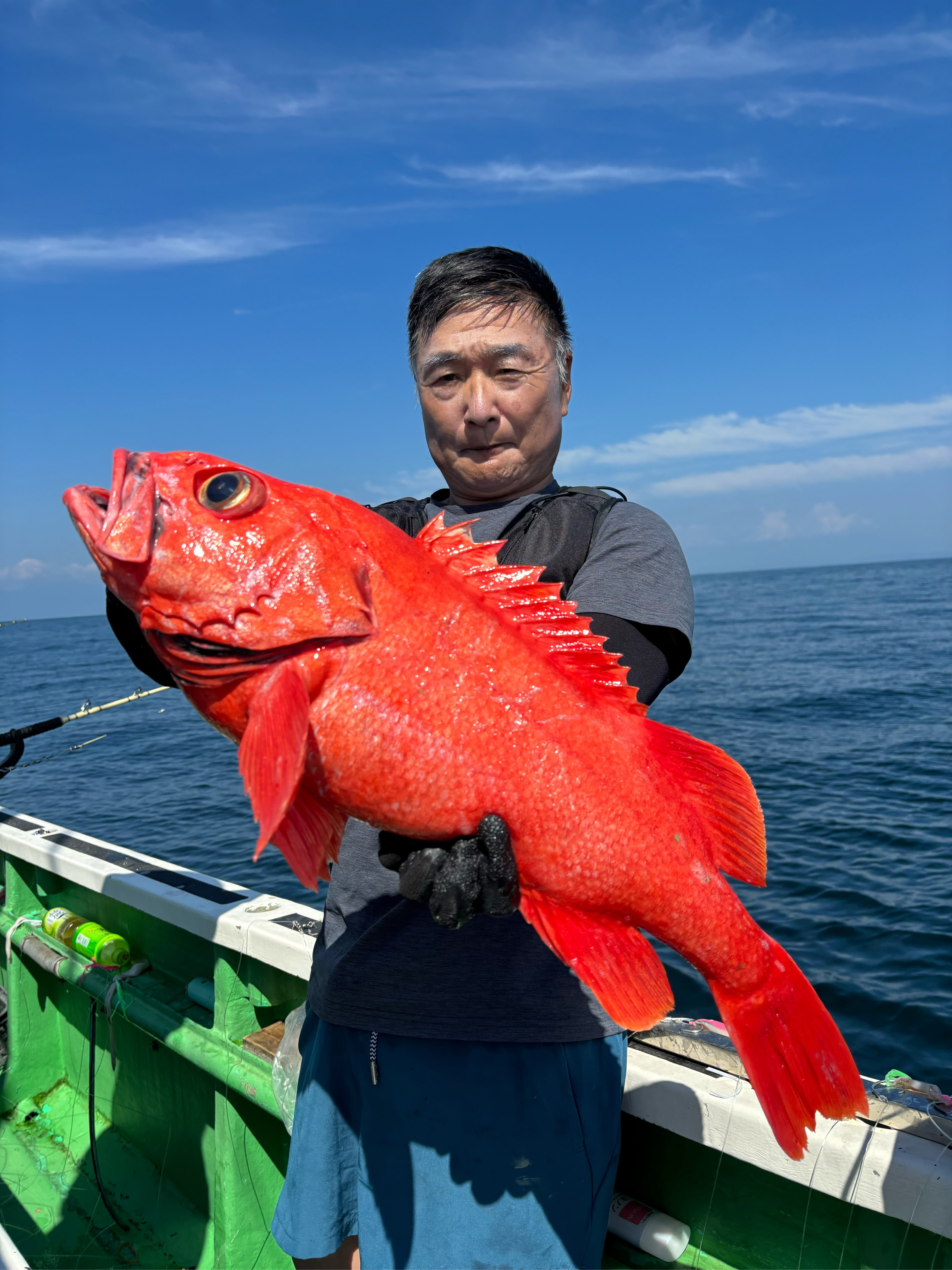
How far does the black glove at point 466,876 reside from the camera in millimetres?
1673

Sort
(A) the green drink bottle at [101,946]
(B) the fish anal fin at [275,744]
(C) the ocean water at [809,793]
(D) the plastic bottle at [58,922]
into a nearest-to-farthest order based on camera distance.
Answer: (B) the fish anal fin at [275,744]
(A) the green drink bottle at [101,946]
(D) the plastic bottle at [58,922]
(C) the ocean water at [809,793]

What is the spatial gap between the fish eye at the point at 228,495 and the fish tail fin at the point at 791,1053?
1489 mm

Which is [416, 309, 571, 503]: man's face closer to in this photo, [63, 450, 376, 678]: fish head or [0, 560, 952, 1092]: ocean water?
[63, 450, 376, 678]: fish head

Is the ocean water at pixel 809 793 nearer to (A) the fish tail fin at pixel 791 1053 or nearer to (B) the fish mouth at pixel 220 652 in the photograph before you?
(A) the fish tail fin at pixel 791 1053

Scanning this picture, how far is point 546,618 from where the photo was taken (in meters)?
1.92

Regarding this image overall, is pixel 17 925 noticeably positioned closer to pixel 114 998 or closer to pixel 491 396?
pixel 114 998

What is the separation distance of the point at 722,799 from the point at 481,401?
4.38 ft

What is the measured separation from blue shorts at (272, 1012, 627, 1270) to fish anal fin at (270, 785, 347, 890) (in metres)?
0.68

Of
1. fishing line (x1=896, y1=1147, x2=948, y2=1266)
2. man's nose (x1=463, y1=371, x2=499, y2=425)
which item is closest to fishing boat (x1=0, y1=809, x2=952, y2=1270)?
fishing line (x1=896, y1=1147, x2=948, y2=1266)

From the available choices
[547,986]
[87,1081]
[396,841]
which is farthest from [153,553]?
[87,1081]

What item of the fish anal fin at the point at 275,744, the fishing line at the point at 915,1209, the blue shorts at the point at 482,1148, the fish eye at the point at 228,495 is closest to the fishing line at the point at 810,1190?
the fishing line at the point at 915,1209

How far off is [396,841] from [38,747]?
80.5 feet

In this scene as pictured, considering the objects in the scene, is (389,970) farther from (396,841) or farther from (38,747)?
(38,747)

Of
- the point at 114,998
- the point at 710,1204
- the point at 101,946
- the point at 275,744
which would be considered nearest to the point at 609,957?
the point at 275,744
